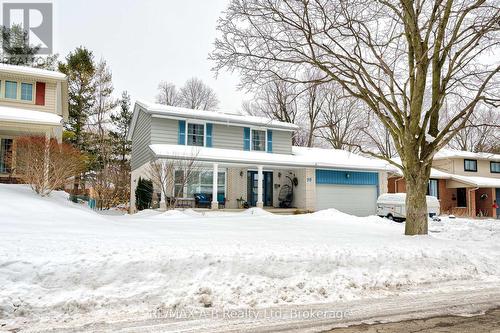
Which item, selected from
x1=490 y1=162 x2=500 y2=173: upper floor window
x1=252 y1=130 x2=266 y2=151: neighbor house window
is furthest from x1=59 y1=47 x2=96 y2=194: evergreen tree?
x1=490 y1=162 x2=500 y2=173: upper floor window

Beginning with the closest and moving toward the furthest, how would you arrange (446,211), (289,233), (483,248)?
(483,248) < (289,233) < (446,211)

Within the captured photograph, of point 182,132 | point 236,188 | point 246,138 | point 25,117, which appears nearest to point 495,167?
point 246,138

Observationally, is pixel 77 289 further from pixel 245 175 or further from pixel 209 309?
pixel 245 175

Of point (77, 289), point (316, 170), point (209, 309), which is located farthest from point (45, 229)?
point (316, 170)

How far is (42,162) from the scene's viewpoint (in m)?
12.6

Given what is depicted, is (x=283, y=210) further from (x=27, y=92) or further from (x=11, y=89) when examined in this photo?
(x=11, y=89)

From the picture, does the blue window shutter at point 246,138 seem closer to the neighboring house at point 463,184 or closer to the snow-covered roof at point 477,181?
the neighboring house at point 463,184

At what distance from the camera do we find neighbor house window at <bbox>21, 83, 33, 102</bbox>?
19703 mm

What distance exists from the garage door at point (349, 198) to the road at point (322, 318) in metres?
15.2

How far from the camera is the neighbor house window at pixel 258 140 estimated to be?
2088 centimetres

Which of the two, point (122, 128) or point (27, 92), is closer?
point (27, 92)

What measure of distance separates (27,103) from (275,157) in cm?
1371

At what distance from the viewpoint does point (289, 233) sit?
31.2 ft

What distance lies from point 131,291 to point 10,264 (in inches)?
65.4
